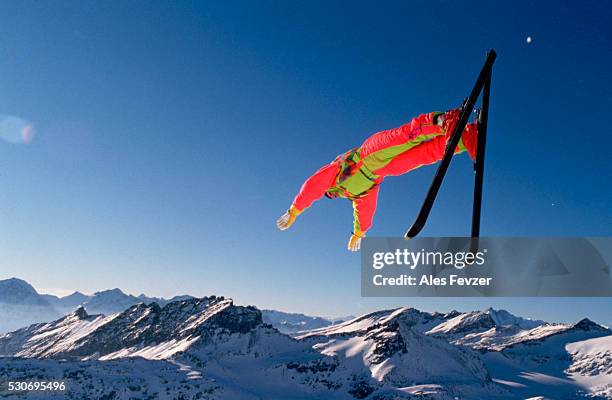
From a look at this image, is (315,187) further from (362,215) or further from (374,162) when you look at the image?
(362,215)

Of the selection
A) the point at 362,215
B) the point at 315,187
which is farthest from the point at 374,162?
the point at 362,215

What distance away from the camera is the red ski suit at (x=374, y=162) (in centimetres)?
882

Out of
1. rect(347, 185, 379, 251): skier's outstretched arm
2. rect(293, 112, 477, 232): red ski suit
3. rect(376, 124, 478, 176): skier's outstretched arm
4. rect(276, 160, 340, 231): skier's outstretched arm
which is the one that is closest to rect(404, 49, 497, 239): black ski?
rect(376, 124, 478, 176): skier's outstretched arm

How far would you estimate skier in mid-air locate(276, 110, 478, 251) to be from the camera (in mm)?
8586

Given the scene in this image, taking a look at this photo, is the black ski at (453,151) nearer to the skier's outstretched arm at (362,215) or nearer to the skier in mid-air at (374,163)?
the skier in mid-air at (374,163)

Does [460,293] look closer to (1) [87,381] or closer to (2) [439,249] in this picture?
(2) [439,249]

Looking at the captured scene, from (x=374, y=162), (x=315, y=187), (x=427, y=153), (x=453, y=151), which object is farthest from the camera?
(x=315, y=187)

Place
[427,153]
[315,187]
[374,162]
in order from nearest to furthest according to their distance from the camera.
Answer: [427,153] → [374,162] → [315,187]

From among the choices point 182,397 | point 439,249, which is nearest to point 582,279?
point 439,249

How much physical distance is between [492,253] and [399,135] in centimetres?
637

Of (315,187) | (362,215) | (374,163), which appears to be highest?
(374,163)

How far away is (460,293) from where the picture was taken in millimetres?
14562

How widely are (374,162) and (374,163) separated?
0.04 m

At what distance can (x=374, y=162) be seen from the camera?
10.7 metres
